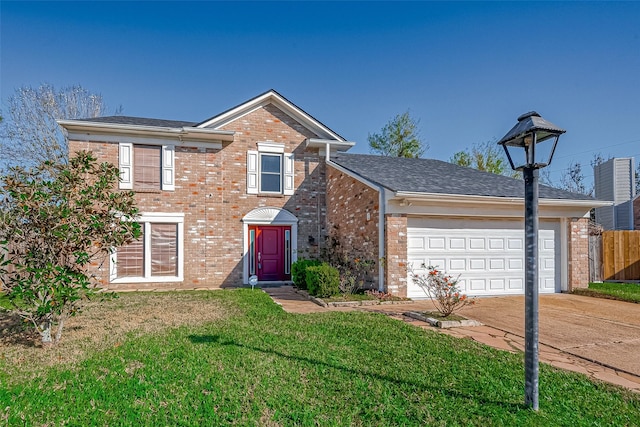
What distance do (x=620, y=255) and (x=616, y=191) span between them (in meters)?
9.69

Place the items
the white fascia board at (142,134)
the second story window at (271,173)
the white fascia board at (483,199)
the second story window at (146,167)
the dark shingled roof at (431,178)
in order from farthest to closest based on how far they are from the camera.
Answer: the second story window at (271,173)
the second story window at (146,167)
the white fascia board at (142,134)
the dark shingled roof at (431,178)
the white fascia board at (483,199)

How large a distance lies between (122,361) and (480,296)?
28.7 ft

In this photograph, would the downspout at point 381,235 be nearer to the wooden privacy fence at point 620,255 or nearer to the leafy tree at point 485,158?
the wooden privacy fence at point 620,255

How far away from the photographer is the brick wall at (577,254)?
34.2ft

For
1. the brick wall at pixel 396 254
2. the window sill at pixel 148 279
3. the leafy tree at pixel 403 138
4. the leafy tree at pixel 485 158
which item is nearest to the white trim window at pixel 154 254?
the window sill at pixel 148 279

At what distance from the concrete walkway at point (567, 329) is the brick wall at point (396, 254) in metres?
0.59

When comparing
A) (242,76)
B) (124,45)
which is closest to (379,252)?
(242,76)

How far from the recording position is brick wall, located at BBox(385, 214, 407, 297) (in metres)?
8.92

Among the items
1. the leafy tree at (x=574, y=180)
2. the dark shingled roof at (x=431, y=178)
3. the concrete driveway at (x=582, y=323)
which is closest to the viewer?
the concrete driveway at (x=582, y=323)

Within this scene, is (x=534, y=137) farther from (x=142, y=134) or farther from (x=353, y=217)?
(x=142, y=134)

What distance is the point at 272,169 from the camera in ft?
42.3

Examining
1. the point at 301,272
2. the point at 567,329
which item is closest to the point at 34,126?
the point at 301,272

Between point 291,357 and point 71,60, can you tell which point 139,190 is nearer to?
point 71,60

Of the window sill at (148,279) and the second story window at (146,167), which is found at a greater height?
the second story window at (146,167)
